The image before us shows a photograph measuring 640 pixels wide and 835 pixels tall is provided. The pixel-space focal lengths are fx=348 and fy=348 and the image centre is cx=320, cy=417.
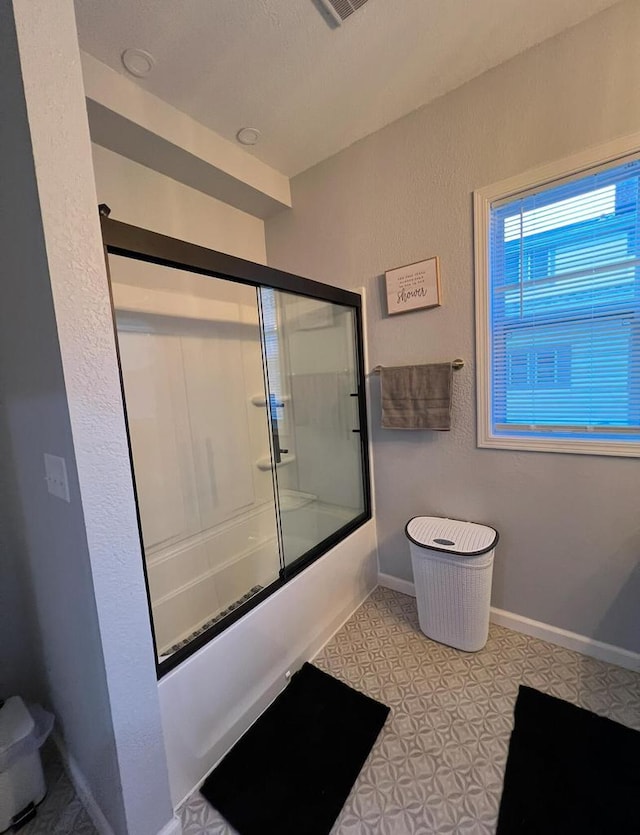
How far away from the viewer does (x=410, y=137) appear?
1.87 m

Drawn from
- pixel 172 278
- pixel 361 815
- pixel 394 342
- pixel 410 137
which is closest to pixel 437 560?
pixel 361 815

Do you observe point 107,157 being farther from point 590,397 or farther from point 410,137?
point 590,397

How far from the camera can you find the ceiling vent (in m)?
1.28

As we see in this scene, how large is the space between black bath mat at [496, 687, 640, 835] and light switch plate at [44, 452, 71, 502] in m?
1.66

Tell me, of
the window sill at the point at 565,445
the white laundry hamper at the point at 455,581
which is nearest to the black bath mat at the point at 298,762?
the white laundry hamper at the point at 455,581

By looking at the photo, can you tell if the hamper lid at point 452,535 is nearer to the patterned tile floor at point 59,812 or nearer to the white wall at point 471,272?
the white wall at point 471,272

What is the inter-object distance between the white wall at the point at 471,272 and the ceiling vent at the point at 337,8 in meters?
0.65

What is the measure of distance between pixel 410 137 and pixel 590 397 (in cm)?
163

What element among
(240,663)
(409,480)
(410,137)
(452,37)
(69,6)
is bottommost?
(240,663)

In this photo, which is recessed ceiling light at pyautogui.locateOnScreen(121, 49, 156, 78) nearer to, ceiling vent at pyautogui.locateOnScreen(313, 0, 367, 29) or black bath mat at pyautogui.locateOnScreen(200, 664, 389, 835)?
ceiling vent at pyautogui.locateOnScreen(313, 0, 367, 29)

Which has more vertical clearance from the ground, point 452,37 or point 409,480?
point 452,37

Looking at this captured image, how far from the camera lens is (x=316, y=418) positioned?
2.41 meters

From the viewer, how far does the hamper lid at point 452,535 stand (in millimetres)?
1686

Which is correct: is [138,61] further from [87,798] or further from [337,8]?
[87,798]
